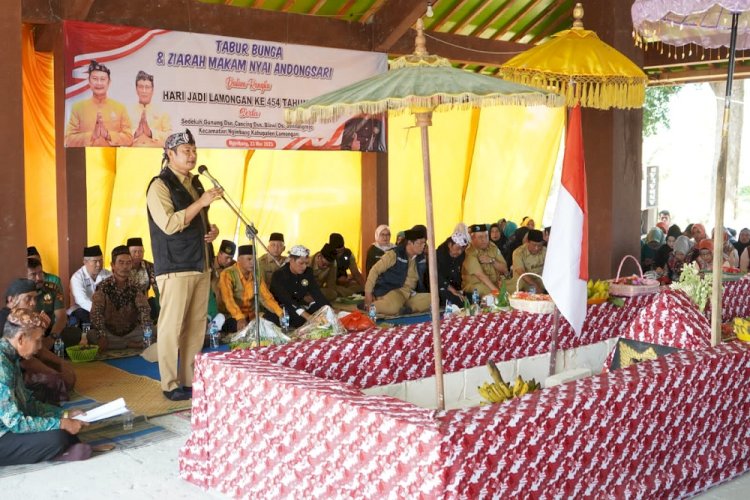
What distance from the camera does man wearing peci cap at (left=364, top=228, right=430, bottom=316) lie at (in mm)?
8414

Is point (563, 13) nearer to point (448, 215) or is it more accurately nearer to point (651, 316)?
point (448, 215)

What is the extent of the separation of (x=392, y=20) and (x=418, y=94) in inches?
242

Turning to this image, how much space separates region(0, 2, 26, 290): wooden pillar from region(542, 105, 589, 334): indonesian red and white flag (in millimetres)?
3227

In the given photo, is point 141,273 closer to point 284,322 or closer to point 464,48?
point 284,322

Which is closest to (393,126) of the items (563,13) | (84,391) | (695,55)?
(563,13)

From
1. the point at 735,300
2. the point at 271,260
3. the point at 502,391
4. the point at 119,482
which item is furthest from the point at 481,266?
the point at 119,482

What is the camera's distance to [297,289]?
7.62m

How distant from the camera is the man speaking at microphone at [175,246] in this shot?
522 centimetres

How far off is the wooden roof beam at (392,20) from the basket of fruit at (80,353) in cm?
446

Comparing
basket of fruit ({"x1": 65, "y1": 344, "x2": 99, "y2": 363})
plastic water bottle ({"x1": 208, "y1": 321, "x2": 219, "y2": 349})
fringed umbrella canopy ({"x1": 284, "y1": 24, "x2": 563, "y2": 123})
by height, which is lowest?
basket of fruit ({"x1": 65, "y1": 344, "x2": 99, "y2": 363})

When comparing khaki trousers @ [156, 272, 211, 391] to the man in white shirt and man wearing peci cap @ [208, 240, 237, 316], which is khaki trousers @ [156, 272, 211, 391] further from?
the man in white shirt

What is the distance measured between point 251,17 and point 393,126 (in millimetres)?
3080

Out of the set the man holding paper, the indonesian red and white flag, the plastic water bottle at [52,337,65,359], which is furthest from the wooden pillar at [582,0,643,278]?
the man holding paper

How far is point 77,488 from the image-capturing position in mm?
3887
